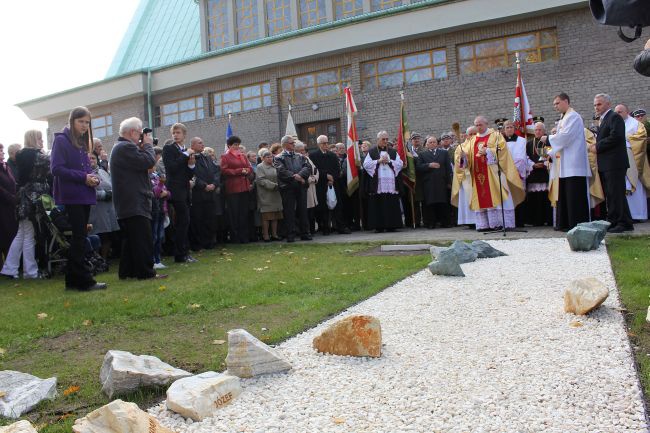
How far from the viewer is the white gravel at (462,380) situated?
2.51m

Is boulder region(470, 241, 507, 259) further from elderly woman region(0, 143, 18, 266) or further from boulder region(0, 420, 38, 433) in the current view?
boulder region(0, 420, 38, 433)

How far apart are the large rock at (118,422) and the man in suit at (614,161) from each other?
328 inches

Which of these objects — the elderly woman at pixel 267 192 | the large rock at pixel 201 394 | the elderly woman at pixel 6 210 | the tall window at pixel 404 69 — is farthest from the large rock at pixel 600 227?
the tall window at pixel 404 69

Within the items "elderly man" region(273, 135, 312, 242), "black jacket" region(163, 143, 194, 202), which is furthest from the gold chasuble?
"black jacket" region(163, 143, 194, 202)

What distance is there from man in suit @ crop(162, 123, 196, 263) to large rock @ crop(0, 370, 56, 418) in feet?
18.2

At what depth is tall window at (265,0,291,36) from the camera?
23.0 metres

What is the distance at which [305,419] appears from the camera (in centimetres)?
261

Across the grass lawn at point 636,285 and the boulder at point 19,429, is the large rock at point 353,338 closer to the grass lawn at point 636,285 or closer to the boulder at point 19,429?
the grass lawn at point 636,285

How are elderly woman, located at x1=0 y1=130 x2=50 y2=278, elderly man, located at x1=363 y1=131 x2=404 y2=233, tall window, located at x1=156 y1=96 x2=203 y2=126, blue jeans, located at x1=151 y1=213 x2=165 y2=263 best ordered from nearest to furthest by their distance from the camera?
elderly woman, located at x1=0 y1=130 x2=50 y2=278 < blue jeans, located at x1=151 y1=213 x2=165 y2=263 < elderly man, located at x1=363 y1=131 x2=404 y2=233 < tall window, located at x1=156 y1=96 x2=203 y2=126

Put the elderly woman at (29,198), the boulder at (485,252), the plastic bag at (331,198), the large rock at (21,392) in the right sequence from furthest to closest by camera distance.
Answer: the plastic bag at (331,198)
the elderly woman at (29,198)
the boulder at (485,252)
the large rock at (21,392)

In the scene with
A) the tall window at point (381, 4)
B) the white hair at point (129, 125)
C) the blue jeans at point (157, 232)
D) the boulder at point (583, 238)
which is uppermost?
the tall window at point (381, 4)

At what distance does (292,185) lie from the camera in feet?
37.4

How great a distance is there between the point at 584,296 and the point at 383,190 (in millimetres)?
8289

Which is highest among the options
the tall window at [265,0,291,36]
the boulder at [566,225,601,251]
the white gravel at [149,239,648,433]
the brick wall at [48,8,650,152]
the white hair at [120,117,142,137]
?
the tall window at [265,0,291,36]
